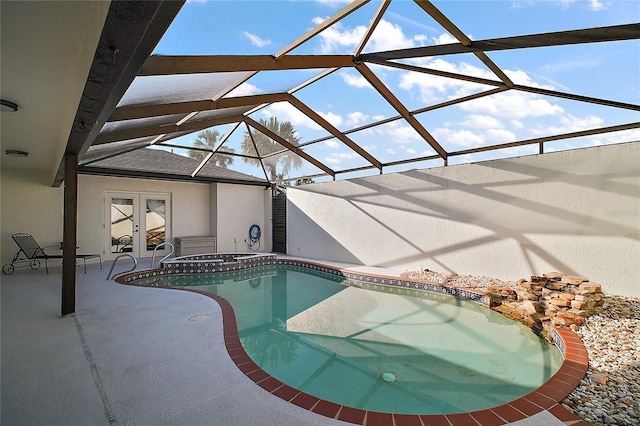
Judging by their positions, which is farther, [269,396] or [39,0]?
[269,396]

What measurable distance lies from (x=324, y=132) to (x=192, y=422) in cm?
761

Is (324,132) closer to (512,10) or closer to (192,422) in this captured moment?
(512,10)

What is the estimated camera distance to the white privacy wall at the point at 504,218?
18.9 feet

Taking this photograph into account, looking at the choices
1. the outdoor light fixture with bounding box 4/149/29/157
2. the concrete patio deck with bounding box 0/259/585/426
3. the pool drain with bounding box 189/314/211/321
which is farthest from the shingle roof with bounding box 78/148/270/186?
the pool drain with bounding box 189/314/211/321

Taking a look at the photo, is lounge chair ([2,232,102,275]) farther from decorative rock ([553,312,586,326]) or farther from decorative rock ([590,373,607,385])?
decorative rock ([553,312,586,326])

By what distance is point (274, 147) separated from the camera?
34.3 ft

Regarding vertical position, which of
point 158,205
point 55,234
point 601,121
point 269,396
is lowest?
point 269,396

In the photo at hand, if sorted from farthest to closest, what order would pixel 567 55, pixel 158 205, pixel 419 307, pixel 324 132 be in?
pixel 158 205 < pixel 324 132 < pixel 419 307 < pixel 567 55

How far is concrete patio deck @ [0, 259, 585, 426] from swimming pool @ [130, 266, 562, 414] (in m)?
0.76

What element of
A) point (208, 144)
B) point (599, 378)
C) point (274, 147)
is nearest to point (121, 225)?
point (208, 144)

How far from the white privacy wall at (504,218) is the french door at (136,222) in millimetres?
6669

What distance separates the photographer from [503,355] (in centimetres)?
414

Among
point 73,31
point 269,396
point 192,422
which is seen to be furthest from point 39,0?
point 269,396

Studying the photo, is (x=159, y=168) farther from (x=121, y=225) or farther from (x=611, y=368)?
(x=611, y=368)
